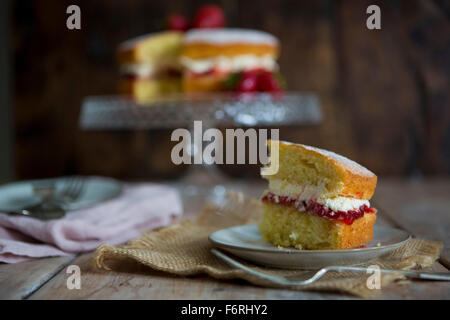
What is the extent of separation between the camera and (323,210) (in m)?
1.02

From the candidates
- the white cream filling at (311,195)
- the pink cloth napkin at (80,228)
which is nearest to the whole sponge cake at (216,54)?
the pink cloth napkin at (80,228)

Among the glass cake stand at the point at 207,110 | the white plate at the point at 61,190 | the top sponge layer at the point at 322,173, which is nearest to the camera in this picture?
the top sponge layer at the point at 322,173

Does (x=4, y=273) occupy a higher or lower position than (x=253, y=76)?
lower

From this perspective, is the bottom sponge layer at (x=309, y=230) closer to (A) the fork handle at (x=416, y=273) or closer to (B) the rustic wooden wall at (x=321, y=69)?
(A) the fork handle at (x=416, y=273)

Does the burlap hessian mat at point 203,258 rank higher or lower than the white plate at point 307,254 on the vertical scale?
lower

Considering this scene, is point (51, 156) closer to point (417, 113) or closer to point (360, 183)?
point (417, 113)

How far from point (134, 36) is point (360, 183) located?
190 cm

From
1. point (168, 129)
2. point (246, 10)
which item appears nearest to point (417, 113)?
point (246, 10)

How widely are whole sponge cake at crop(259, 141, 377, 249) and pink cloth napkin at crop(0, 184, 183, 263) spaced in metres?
0.38

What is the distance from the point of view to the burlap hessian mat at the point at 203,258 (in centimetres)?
87

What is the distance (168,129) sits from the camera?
8.93 ft

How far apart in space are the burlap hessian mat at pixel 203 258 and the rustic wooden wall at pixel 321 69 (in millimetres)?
1425

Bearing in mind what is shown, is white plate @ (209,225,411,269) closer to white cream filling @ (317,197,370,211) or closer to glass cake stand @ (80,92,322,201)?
white cream filling @ (317,197,370,211)

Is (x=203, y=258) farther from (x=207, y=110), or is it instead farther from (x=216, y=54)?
(x=216, y=54)
